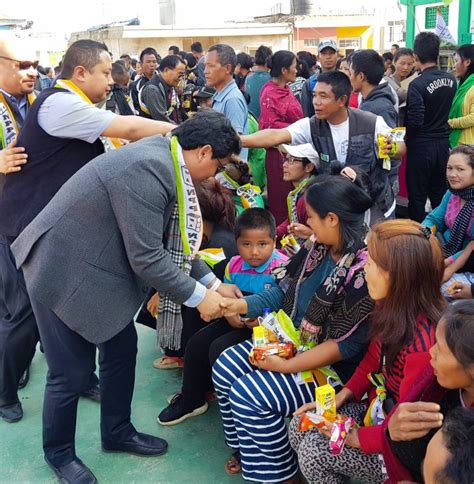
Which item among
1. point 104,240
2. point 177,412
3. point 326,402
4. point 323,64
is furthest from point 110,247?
point 323,64

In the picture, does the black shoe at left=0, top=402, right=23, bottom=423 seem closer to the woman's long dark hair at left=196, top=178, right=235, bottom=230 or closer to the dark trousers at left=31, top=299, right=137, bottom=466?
the dark trousers at left=31, top=299, right=137, bottom=466

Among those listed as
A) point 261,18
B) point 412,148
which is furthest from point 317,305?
point 261,18

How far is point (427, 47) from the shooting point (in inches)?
191

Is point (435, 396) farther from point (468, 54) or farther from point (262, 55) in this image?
point (262, 55)

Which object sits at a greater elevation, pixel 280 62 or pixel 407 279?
pixel 280 62

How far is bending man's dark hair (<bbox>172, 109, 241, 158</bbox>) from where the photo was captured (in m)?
2.15

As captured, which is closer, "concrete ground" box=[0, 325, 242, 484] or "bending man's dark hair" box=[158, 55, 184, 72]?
"concrete ground" box=[0, 325, 242, 484]

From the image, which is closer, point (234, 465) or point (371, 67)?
point (234, 465)

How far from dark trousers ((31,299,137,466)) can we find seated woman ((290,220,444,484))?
0.94m

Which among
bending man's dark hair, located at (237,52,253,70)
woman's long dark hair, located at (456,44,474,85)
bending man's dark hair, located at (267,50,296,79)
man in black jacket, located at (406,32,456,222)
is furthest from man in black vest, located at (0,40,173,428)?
bending man's dark hair, located at (237,52,253,70)

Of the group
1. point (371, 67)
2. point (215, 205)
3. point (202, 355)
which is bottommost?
point (202, 355)

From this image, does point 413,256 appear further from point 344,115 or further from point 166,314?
point 344,115

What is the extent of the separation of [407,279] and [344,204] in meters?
0.51

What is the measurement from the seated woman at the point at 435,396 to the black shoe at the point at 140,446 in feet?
4.02
